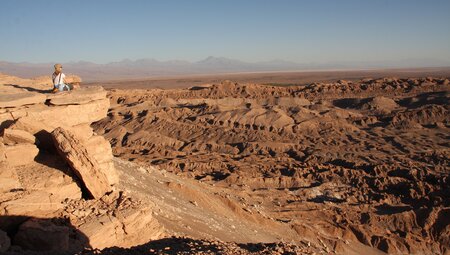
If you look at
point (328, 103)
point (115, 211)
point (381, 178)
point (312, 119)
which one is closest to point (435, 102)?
point (328, 103)

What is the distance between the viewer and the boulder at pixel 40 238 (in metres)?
5.82

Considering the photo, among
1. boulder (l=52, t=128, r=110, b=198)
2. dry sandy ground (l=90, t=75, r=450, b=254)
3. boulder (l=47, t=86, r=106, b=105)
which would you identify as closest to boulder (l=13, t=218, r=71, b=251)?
boulder (l=52, t=128, r=110, b=198)

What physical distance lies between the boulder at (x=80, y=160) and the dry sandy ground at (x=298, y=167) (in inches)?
83.4

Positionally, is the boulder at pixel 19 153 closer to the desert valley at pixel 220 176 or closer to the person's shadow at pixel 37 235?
the desert valley at pixel 220 176

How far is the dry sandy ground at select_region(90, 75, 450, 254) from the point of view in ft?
38.4

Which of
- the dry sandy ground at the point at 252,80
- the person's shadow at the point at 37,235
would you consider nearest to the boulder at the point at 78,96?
the person's shadow at the point at 37,235

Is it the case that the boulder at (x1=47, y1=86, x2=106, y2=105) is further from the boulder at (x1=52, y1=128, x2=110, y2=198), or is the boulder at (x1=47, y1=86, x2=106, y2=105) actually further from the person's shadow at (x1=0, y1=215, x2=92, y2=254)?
the person's shadow at (x1=0, y1=215, x2=92, y2=254)

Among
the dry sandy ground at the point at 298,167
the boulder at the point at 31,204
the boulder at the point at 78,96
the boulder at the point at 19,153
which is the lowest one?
the dry sandy ground at the point at 298,167

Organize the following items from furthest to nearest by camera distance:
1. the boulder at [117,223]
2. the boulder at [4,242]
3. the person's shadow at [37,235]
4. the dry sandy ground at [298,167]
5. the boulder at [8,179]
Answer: the dry sandy ground at [298,167] → the boulder at [117,223] → the boulder at [8,179] → the person's shadow at [37,235] → the boulder at [4,242]

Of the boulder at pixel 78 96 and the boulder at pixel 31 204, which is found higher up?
the boulder at pixel 78 96

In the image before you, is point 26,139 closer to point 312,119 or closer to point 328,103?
point 312,119

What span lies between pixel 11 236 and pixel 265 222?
292 inches

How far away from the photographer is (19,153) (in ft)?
23.5

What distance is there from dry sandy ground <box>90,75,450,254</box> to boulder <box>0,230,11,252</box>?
3945 mm
